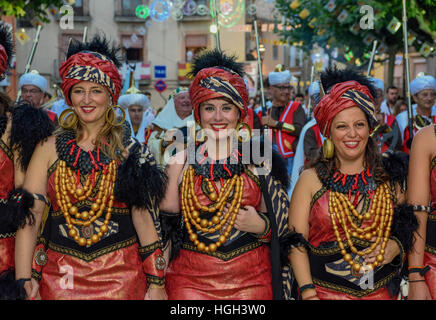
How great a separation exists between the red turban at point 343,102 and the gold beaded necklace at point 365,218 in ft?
1.53

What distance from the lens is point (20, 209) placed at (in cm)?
351

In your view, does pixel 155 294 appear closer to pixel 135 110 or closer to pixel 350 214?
pixel 350 214

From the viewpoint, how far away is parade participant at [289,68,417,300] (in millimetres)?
3654

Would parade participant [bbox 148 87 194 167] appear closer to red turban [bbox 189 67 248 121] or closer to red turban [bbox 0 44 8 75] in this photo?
red turban [bbox 189 67 248 121]

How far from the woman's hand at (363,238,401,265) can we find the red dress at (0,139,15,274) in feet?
6.94

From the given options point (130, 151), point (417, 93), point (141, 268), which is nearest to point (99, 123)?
point (130, 151)

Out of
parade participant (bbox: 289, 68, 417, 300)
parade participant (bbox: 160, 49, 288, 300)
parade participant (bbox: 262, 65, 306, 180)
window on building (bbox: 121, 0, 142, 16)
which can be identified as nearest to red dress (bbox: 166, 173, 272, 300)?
parade participant (bbox: 160, 49, 288, 300)

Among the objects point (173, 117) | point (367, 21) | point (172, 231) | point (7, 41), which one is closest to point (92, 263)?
point (172, 231)

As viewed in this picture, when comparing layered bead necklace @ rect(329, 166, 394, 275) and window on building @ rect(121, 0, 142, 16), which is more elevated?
window on building @ rect(121, 0, 142, 16)

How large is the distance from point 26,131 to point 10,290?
0.92m

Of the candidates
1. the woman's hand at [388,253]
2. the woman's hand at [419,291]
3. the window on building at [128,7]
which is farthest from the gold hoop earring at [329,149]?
the window on building at [128,7]

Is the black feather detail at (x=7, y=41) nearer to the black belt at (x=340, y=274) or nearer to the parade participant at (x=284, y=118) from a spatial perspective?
the black belt at (x=340, y=274)

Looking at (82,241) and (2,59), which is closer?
(82,241)

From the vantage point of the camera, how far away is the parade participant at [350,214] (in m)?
3.65
